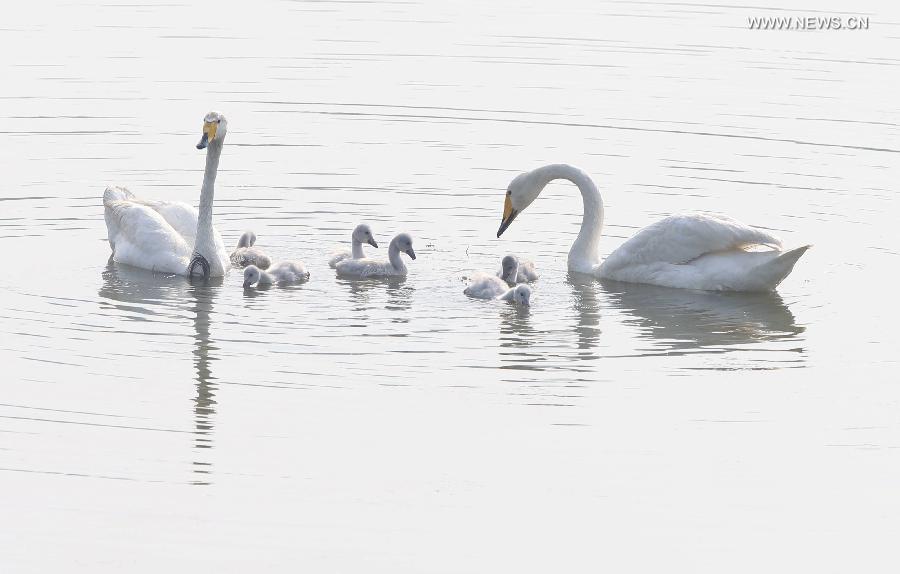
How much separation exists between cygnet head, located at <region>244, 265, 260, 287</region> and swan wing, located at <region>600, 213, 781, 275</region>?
11.5ft

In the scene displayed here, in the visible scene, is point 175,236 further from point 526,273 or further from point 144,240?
point 526,273

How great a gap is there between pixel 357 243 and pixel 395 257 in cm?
45

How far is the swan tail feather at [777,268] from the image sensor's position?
15.9 metres

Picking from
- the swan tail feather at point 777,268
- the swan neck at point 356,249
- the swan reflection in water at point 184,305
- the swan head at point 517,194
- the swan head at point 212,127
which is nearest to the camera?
the swan reflection in water at point 184,305

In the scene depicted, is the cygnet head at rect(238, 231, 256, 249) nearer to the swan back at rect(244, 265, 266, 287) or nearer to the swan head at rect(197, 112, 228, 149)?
the swan head at rect(197, 112, 228, 149)

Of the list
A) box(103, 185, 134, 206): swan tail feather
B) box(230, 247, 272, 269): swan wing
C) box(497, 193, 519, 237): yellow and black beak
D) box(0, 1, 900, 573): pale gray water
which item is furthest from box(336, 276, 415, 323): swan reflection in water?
box(103, 185, 134, 206): swan tail feather

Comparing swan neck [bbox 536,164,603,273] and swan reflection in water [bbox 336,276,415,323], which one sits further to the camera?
swan neck [bbox 536,164,603,273]

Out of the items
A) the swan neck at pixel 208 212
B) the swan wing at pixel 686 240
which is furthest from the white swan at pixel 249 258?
the swan wing at pixel 686 240

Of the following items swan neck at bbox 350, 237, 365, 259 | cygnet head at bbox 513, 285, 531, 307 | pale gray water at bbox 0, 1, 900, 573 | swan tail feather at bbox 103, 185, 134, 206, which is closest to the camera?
pale gray water at bbox 0, 1, 900, 573

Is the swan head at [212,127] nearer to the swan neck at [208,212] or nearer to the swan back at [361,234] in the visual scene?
the swan neck at [208,212]

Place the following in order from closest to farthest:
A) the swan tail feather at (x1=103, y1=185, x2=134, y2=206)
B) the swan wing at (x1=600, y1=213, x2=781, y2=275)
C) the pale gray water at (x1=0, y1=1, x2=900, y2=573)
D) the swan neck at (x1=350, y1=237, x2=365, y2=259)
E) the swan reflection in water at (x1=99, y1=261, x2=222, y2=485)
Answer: the pale gray water at (x1=0, y1=1, x2=900, y2=573) < the swan reflection in water at (x1=99, y1=261, x2=222, y2=485) < the swan wing at (x1=600, y1=213, x2=781, y2=275) < the swan neck at (x1=350, y1=237, x2=365, y2=259) < the swan tail feather at (x1=103, y1=185, x2=134, y2=206)

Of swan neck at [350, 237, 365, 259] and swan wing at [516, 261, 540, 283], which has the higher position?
swan neck at [350, 237, 365, 259]

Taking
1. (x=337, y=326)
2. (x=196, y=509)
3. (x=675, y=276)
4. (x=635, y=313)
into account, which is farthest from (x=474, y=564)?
(x=675, y=276)

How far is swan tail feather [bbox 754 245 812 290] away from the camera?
15938 mm
